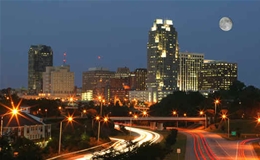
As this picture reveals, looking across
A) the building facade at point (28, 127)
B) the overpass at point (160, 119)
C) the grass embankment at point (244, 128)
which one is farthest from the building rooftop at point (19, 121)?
the overpass at point (160, 119)

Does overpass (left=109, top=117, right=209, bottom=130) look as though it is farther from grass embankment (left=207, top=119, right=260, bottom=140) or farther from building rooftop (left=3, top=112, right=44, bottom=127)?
building rooftop (left=3, top=112, right=44, bottom=127)

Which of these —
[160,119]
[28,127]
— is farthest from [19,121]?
[160,119]

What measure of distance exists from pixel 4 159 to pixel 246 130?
296ft

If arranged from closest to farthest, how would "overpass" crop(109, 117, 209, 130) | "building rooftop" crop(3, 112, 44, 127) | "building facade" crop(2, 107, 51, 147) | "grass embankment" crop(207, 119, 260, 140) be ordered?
"building facade" crop(2, 107, 51, 147) → "building rooftop" crop(3, 112, 44, 127) → "grass embankment" crop(207, 119, 260, 140) → "overpass" crop(109, 117, 209, 130)

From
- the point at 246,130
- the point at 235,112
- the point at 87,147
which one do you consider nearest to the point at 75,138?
the point at 87,147

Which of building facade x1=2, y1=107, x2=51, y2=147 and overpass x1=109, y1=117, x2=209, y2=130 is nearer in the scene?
building facade x1=2, y1=107, x2=51, y2=147

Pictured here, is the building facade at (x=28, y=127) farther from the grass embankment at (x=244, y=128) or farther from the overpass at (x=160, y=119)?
the overpass at (x=160, y=119)

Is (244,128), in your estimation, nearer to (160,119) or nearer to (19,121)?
(160,119)

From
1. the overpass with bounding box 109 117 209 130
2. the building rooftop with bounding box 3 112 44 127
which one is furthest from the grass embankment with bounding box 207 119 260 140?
the building rooftop with bounding box 3 112 44 127

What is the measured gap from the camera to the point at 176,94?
189250 mm

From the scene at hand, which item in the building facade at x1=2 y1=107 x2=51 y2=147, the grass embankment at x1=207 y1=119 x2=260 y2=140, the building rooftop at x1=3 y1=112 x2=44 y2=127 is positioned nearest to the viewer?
the building facade at x1=2 y1=107 x2=51 y2=147

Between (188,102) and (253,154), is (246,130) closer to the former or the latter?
(253,154)

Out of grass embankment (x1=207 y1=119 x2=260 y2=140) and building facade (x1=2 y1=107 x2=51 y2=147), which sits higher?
building facade (x1=2 y1=107 x2=51 y2=147)

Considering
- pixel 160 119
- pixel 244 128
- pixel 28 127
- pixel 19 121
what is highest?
pixel 19 121
